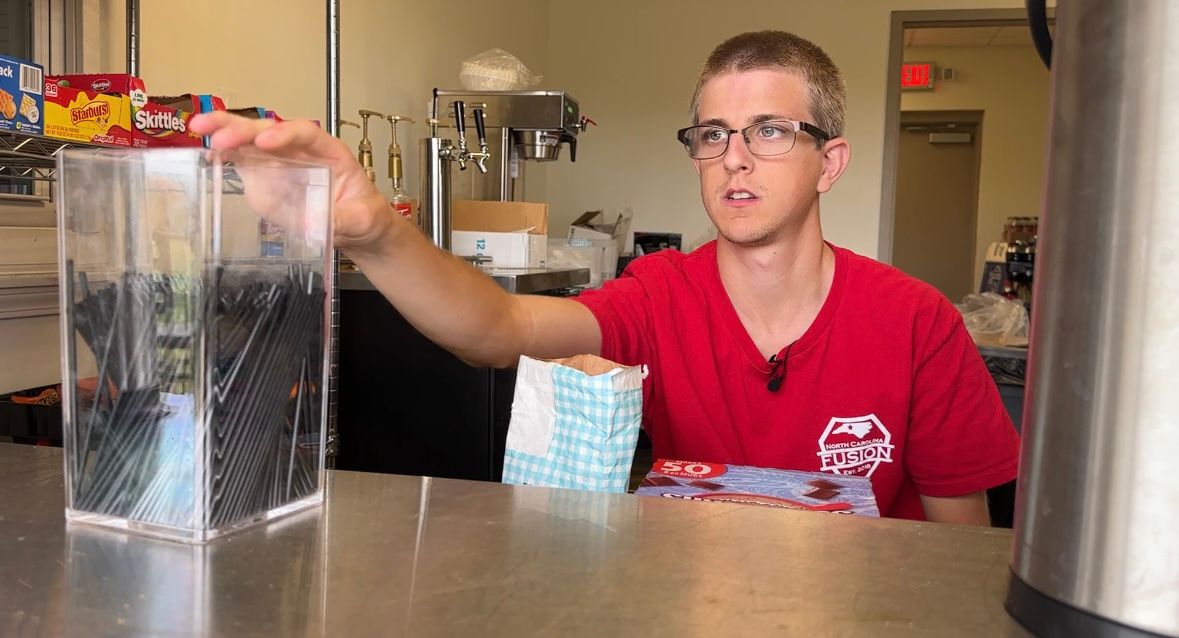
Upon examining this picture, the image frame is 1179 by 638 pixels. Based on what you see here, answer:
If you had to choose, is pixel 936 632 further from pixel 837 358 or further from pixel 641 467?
pixel 641 467

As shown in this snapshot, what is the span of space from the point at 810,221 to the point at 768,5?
353cm

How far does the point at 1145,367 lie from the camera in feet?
1.24

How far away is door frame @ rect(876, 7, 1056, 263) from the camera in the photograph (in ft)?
14.9

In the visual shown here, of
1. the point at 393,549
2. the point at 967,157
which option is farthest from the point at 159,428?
the point at 967,157

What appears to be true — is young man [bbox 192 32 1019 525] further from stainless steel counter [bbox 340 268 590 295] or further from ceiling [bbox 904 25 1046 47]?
ceiling [bbox 904 25 1046 47]

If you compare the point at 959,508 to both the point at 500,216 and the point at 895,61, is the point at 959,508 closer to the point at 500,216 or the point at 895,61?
the point at 500,216

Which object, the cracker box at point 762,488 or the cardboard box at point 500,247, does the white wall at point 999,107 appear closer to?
the cardboard box at point 500,247

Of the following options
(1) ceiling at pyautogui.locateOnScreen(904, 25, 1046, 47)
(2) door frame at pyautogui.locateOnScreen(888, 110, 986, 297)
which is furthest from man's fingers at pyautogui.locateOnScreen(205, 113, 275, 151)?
(2) door frame at pyautogui.locateOnScreen(888, 110, 986, 297)

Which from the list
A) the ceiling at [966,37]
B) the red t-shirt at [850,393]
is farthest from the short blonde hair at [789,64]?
the ceiling at [966,37]

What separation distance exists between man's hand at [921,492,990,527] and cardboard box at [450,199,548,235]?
5.33ft

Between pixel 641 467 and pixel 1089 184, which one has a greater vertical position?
pixel 1089 184

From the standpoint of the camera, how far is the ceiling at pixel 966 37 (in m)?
6.60

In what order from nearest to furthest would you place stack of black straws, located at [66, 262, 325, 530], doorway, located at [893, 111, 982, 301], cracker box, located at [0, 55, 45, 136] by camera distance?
stack of black straws, located at [66, 262, 325, 530]
cracker box, located at [0, 55, 45, 136]
doorway, located at [893, 111, 982, 301]

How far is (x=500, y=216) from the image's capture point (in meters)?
2.85
